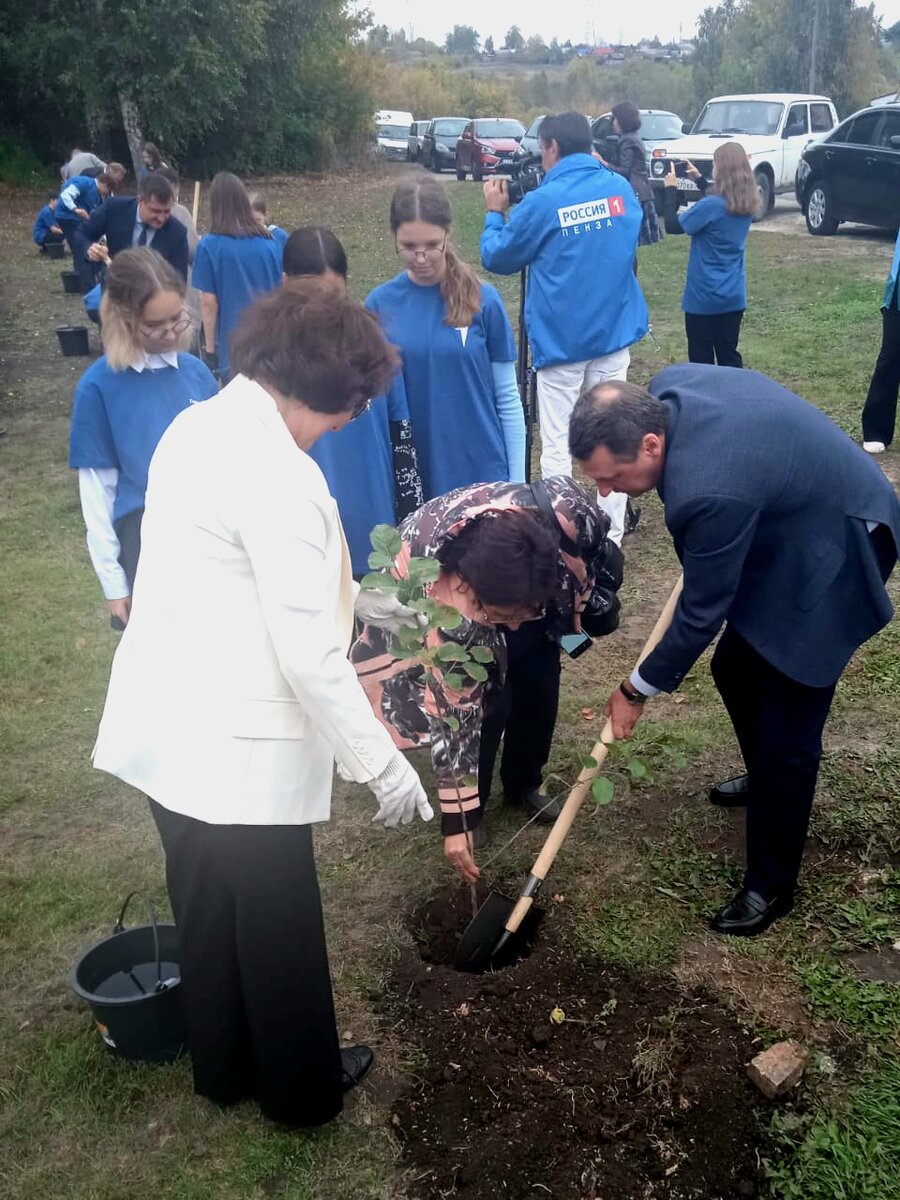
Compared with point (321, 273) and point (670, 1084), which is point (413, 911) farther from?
point (321, 273)

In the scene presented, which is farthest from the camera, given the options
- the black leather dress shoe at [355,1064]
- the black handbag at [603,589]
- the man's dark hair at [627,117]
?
the man's dark hair at [627,117]

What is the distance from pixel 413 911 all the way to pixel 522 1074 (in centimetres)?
68

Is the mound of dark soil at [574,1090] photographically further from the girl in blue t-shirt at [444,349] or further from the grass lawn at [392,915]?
the girl in blue t-shirt at [444,349]

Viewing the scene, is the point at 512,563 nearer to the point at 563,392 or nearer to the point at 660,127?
the point at 563,392

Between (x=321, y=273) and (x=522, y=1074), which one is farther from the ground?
(x=321, y=273)

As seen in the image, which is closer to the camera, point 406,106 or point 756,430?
point 756,430

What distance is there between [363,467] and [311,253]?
84cm

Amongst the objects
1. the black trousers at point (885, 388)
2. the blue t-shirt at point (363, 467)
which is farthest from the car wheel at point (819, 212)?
the blue t-shirt at point (363, 467)

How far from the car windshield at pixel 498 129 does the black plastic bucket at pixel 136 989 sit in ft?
76.3

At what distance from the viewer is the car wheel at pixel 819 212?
13789mm

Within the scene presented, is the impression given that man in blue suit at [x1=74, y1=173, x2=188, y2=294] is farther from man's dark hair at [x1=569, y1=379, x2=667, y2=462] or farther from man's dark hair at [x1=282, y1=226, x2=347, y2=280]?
man's dark hair at [x1=569, y1=379, x2=667, y2=462]

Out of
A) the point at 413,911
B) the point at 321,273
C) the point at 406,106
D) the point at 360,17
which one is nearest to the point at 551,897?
the point at 413,911

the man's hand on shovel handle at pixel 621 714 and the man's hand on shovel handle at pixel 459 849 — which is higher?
the man's hand on shovel handle at pixel 621 714

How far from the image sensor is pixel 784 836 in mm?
2896
